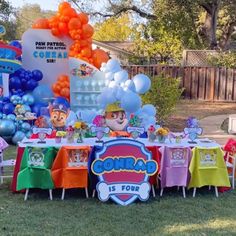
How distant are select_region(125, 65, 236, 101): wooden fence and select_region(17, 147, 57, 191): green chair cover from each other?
45.6 ft

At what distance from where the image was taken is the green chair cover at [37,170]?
550cm

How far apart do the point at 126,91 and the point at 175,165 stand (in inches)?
99.7

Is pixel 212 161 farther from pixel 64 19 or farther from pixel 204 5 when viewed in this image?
pixel 204 5

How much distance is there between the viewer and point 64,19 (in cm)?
1052

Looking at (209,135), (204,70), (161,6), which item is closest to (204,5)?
(161,6)

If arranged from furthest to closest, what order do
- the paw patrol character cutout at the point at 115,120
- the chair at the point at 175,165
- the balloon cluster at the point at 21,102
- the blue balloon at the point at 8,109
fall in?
the blue balloon at the point at 8,109, the balloon cluster at the point at 21,102, the paw patrol character cutout at the point at 115,120, the chair at the point at 175,165

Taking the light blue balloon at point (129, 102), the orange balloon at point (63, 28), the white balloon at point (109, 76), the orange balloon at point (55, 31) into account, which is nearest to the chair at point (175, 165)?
the light blue balloon at point (129, 102)

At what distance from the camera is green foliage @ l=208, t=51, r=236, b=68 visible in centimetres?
2012

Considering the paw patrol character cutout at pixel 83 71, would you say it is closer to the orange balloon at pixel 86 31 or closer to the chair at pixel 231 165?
the orange balloon at pixel 86 31

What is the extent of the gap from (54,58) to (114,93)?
3904 millimetres

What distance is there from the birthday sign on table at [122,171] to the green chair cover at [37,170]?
0.60 meters

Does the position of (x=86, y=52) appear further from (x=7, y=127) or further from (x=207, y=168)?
(x=207, y=168)

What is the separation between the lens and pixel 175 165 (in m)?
5.71

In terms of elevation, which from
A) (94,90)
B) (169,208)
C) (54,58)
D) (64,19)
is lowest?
(169,208)
